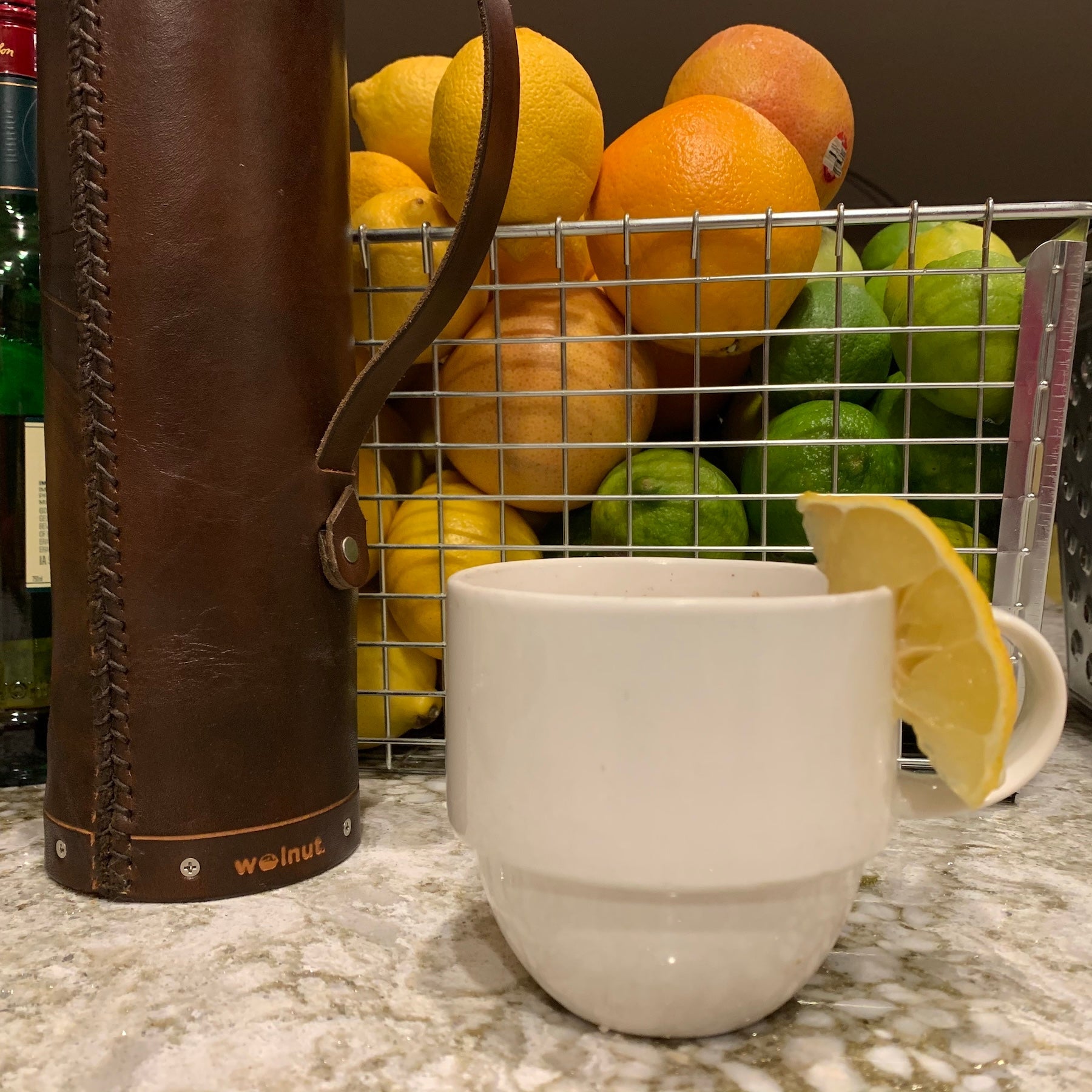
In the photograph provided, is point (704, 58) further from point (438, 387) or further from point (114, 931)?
point (114, 931)

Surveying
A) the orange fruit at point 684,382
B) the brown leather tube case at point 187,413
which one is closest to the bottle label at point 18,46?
the brown leather tube case at point 187,413

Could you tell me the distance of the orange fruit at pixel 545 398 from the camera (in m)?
0.55

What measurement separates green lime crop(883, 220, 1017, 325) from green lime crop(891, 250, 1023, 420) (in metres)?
0.03

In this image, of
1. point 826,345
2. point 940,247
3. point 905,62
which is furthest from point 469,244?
point 905,62

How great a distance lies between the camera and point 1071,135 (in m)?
1.07

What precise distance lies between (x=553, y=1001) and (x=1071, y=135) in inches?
43.6

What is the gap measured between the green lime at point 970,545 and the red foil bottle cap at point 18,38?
1.80 ft

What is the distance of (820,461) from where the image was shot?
0.53m

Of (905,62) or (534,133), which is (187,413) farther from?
(905,62)

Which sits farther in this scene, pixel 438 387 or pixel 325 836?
pixel 438 387

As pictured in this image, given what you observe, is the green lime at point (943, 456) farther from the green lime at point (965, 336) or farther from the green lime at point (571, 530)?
the green lime at point (571, 530)

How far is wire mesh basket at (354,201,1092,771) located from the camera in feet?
1.68

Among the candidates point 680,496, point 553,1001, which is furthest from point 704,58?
point 553,1001

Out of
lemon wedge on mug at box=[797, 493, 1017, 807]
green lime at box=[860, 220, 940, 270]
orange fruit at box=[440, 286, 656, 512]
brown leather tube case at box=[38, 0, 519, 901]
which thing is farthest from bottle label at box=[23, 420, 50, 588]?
green lime at box=[860, 220, 940, 270]
